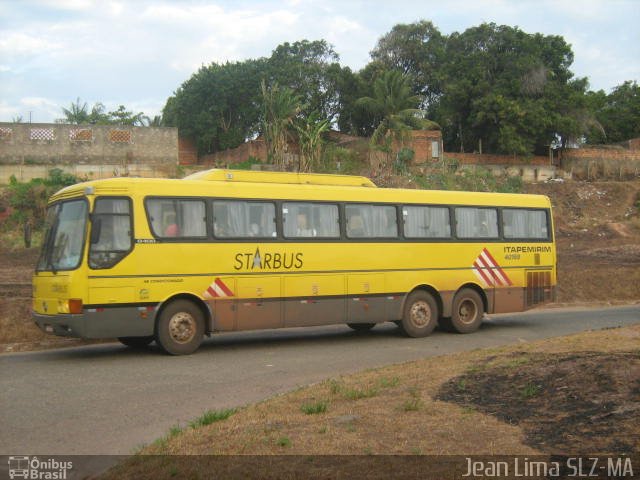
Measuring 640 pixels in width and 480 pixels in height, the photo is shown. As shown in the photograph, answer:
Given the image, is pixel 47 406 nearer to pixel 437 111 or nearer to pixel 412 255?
pixel 412 255

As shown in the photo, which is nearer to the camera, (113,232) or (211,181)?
(113,232)

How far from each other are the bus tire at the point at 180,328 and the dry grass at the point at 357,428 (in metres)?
4.71

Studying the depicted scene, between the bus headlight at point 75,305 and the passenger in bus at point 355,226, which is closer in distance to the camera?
the bus headlight at point 75,305

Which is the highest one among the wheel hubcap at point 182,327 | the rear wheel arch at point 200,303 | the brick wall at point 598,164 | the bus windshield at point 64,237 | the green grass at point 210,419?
the brick wall at point 598,164

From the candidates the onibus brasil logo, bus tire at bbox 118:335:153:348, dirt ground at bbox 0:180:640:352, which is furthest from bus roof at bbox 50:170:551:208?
the onibus brasil logo

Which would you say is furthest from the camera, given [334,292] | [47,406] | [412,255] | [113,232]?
[412,255]

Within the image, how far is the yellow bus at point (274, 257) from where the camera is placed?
13258 millimetres

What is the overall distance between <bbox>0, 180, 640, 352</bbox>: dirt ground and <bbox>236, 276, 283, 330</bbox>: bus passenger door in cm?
364

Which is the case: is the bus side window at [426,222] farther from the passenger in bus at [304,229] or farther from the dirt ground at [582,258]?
the dirt ground at [582,258]

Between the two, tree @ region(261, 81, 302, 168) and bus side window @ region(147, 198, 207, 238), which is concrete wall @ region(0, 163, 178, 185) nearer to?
tree @ region(261, 81, 302, 168)

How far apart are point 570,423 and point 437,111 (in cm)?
4669

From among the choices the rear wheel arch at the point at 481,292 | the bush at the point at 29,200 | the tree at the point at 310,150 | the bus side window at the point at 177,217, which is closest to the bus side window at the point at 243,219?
the bus side window at the point at 177,217

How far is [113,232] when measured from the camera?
43.7ft

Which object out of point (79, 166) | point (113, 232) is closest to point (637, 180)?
point (79, 166)
